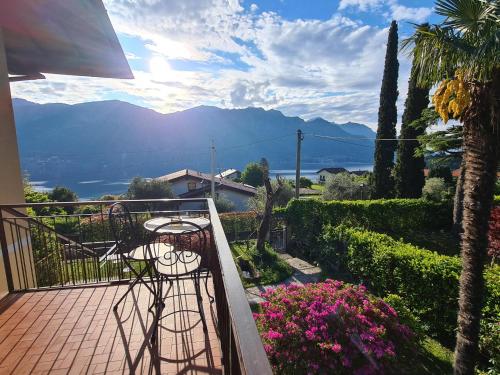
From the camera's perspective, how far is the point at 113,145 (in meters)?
116

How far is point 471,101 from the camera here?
343 centimetres

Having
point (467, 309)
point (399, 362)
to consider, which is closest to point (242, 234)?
point (399, 362)

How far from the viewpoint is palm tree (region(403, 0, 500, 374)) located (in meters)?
3.29

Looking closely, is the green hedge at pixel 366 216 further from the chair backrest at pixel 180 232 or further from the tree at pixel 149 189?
the tree at pixel 149 189

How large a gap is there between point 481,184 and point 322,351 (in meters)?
2.85

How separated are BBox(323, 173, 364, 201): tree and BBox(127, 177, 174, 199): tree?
14347 mm

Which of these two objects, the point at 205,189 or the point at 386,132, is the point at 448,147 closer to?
the point at 386,132

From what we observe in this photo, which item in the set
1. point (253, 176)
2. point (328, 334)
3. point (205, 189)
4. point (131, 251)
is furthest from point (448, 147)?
point (253, 176)

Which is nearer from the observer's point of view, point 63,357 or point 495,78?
point 63,357

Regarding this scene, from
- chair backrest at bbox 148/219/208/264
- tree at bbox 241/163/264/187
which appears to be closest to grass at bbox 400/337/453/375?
chair backrest at bbox 148/219/208/264

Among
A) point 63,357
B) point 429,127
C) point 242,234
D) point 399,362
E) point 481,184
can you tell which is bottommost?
point 242,234

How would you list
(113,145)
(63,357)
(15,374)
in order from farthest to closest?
(113,145)
(63,357)
(15,374)

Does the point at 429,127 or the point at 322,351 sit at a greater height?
the point at 429,127

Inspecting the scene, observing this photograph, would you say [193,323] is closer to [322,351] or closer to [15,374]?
[15,374]
